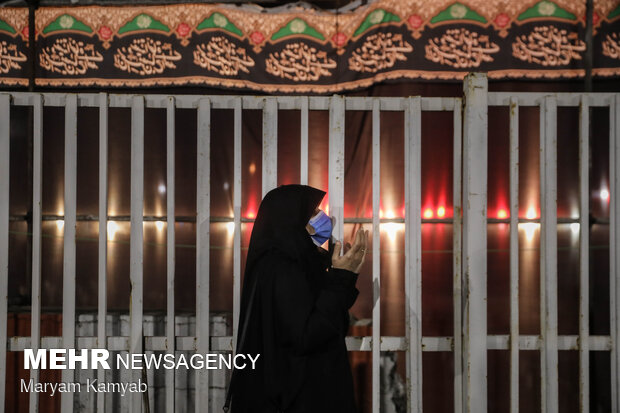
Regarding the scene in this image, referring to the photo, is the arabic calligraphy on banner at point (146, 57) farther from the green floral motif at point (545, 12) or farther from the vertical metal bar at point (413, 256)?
the green floral motif at point (545, 12)

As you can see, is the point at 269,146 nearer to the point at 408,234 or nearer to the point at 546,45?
the point at 408,234

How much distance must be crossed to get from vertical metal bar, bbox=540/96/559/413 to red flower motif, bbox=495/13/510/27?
4.26 ft

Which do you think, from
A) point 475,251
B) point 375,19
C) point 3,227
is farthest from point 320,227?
point 375,19

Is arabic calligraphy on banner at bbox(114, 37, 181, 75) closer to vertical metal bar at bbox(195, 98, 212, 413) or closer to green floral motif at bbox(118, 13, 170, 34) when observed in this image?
green floral motif at bbox(118, 13, 170, 34)

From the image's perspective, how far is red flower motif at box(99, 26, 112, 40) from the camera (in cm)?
296

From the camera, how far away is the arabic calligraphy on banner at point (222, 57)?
2.92 m

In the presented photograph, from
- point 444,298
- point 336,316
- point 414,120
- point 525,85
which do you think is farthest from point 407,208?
point 525,85

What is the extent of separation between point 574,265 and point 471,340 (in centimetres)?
155

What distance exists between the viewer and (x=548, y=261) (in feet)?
5.72

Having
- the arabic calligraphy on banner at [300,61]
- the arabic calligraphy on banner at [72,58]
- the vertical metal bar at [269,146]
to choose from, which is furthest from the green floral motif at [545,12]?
the arabic calligraphy on banner at [72,58]

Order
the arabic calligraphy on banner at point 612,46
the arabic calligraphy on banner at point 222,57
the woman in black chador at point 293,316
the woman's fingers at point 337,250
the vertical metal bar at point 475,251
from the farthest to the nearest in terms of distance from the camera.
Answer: the arabic calligraphy on banner at point 222,57, the arabic calligraphy on banner at point 612,46, the vertical metal bar at point 475,251, the woman's fingers at point 337,250, the woman in black chador at point 293,316

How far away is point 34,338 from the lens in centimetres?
171

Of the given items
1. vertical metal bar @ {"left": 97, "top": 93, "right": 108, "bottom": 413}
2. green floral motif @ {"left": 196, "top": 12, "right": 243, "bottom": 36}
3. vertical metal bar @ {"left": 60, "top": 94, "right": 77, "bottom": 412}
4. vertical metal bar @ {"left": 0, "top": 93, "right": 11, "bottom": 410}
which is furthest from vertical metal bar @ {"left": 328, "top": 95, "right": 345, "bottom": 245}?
green floral motif @ {"left": 196, "top": 12, "right": 243, "bottom": 36}

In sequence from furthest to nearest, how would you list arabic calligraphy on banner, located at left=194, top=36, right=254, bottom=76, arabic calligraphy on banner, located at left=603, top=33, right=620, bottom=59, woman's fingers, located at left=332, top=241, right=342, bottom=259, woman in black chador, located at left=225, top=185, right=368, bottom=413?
1. arabic calligraphy on banner, located at left=194, top=36, right=254, bottom=76
2. arabic calligraphy on banner, located at left=603, top=33, right=620, bottom=59
3. woman's fingers, located at left=332, top=241, right=342, bottom=259
4. woman in black chador, located at left=225, top=185, right=368, bottom=413
